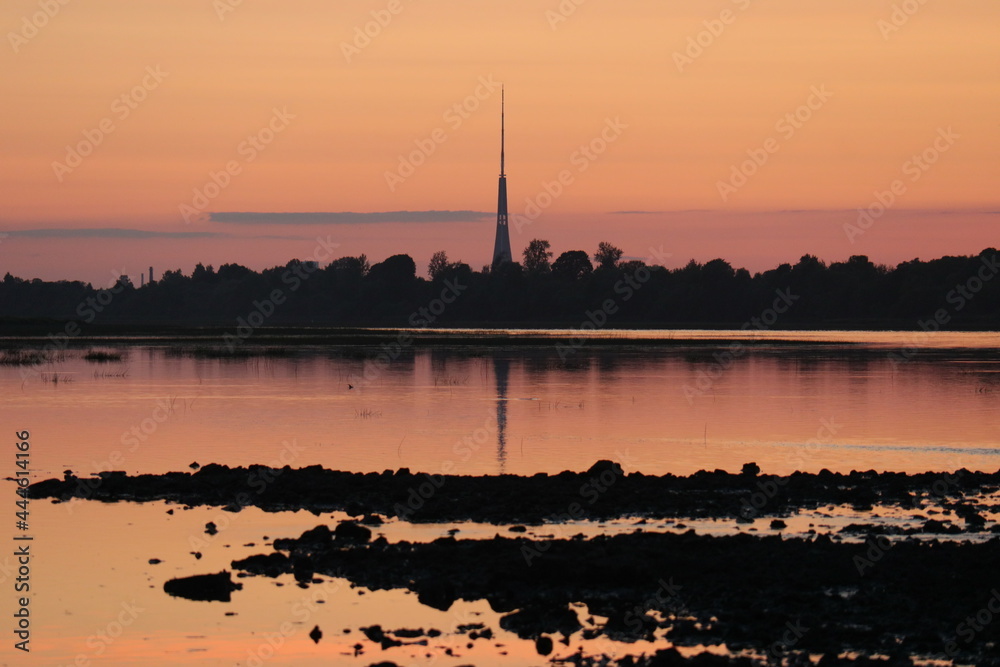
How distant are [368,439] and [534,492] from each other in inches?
457

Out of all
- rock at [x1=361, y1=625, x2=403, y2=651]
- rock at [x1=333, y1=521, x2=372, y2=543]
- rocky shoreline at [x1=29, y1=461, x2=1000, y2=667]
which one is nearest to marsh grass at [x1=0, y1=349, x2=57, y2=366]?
rocky shoreline at [x1=29, y1=461, x2=1000, y2=667]

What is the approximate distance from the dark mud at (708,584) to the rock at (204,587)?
3.08 feet

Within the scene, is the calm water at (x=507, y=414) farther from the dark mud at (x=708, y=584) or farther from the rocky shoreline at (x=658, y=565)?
the dark mud at (x=708, y=584)

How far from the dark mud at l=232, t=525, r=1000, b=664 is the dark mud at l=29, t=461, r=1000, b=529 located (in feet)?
10.3

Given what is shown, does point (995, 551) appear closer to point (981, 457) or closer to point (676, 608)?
point (676, 608)

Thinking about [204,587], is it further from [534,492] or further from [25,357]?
[25,357]

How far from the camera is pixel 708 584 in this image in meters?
16.0

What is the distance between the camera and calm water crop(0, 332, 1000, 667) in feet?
49.0

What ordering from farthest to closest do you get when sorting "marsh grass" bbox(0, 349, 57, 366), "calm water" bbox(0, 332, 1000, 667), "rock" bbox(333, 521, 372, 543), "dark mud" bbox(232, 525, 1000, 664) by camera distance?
1. "marsh grass" bbox(0, 349, 57, 366)
2. "rock" bbox(333, 521, 372, 543)
3. "calm water" bbox(0, 332, 1000, 667)
4. "dark mud" bbox(232, 525, 1000, 664)

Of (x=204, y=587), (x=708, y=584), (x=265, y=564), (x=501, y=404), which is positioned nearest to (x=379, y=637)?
(x=204, y=587)

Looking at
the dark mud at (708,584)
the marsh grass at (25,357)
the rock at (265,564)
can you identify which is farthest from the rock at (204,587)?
the marsh grass at (25,357)

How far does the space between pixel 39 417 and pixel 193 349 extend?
51655mm

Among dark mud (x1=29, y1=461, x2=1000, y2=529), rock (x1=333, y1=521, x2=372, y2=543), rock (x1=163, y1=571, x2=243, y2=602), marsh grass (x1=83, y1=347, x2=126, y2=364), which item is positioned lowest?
rock (x1=163, y1=571, x2=243, y2=602)

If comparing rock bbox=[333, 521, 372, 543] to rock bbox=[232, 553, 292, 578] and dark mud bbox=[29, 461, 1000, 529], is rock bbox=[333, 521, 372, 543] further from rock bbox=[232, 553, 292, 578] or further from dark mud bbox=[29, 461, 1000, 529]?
dark mud bbox=[29, 461, 1000, 529]
